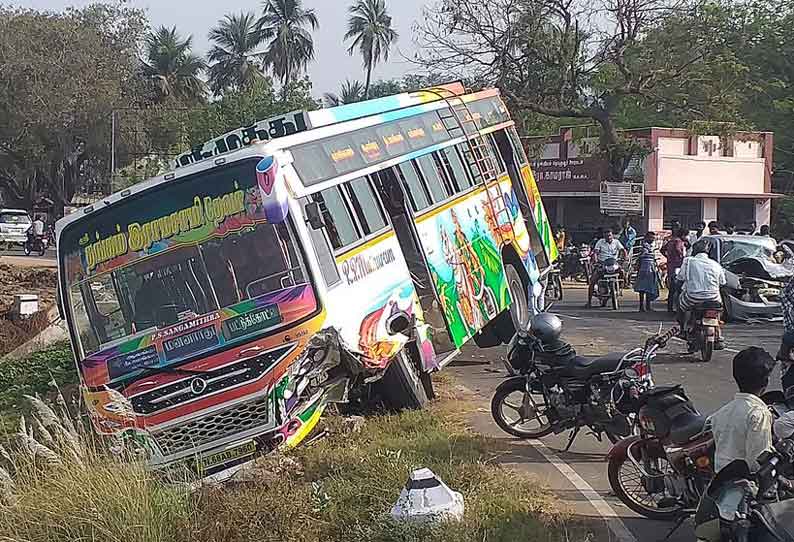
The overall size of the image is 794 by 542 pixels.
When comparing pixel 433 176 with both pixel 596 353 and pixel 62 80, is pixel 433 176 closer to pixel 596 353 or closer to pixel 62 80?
pixel 596 353

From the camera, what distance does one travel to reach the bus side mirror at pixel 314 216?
722 cm

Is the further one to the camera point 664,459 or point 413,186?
point 413,186

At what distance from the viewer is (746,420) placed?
4.77 metres

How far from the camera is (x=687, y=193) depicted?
95.5 feet

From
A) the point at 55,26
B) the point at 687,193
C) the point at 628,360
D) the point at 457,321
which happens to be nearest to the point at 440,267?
the point at 457,321

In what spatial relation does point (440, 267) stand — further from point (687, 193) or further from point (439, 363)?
point (687, 193)

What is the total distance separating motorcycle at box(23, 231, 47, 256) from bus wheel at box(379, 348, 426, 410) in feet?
105

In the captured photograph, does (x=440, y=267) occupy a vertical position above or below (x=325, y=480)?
above

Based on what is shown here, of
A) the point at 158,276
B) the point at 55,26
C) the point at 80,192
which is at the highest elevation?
the point at 55,26

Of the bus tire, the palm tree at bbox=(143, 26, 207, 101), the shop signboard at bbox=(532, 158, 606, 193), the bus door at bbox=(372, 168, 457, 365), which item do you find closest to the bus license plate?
the bus tire

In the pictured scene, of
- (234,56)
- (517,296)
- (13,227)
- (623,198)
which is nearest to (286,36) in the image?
(234,56)

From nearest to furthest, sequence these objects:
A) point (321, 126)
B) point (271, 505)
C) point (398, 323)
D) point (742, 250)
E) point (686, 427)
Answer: point (686, 427), point (271, 505), point (398, 323), point (321, 126), point (742, 250)

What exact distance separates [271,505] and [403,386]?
10.00ft

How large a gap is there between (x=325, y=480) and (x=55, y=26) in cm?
3987
